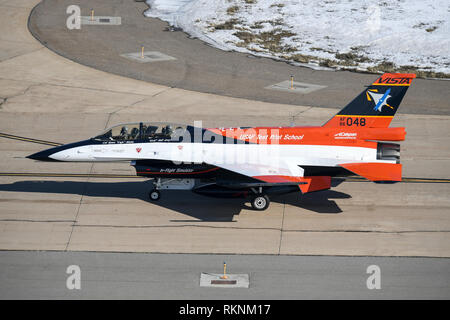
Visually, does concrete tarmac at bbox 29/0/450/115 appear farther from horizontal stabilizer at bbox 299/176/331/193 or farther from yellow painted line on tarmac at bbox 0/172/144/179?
horizontal stabilizer at bbox 299/176/331/193

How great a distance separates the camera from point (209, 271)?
18188 mm

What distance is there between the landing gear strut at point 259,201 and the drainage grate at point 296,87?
14421mm

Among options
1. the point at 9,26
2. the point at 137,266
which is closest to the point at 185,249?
the point at 137,266

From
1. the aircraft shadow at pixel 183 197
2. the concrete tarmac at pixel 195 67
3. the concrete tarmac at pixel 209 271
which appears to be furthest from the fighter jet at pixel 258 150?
the concrete tarmac at pixel 195 67

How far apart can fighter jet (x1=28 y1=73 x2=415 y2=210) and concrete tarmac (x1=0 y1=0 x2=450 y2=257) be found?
3.50ft

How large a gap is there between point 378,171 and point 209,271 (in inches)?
287

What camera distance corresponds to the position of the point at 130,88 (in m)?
35.3

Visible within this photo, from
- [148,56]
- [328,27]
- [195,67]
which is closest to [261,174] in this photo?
[195,67]

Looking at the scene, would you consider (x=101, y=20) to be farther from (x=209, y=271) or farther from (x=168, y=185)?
(x=209, y=271)

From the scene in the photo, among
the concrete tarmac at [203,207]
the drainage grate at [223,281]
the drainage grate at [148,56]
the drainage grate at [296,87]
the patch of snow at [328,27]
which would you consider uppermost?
the patch of snow at [328,27]

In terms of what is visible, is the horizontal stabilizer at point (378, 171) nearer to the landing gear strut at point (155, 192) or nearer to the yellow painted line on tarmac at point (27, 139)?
the landing gear strut at point (155, 192)

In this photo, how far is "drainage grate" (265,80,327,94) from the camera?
35353 millimetres

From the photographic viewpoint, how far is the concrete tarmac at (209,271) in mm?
17062

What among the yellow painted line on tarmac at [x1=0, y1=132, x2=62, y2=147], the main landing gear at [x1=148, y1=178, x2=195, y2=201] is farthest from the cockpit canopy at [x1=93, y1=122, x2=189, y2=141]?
the yellow painted line on tarmac at [x1=0, y1=132, x2=62, y2=147]
